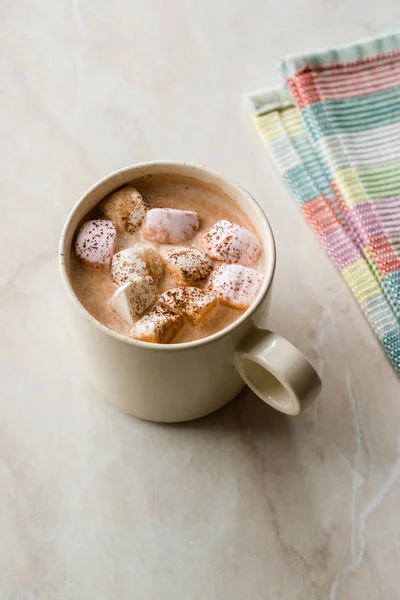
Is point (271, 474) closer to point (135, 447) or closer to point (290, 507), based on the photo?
point (290, 507)

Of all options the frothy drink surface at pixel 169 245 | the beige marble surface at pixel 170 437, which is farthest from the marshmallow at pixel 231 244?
the beige marble surface at pixel 170 437

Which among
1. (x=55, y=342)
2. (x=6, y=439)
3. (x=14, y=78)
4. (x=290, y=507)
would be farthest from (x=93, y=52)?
(x=290, y=507)

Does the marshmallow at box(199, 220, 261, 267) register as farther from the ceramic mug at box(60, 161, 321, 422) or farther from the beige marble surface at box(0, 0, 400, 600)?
the beige marble surface at box(0, 0, 400, 600)

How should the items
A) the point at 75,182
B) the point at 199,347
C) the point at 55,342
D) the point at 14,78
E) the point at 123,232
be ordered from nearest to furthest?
the point at 199,347 < the point at 123,232 < the point at 55,342 < the point at 75,182 < the point at 14,78

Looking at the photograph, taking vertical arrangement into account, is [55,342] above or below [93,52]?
below

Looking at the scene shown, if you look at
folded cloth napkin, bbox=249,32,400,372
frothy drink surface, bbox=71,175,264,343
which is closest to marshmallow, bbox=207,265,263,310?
frothy drink surface, bbox=71,175,264,343

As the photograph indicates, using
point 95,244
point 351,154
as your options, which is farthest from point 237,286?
point 351,154
